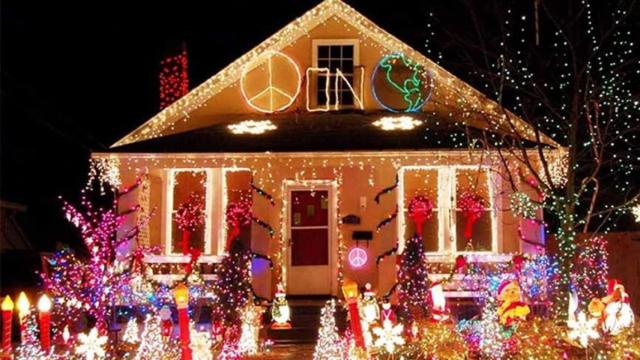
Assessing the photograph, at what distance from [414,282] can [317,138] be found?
407 centimetres

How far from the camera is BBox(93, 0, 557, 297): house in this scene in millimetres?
15086

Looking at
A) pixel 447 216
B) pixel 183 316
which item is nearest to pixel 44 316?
pixel 183 316

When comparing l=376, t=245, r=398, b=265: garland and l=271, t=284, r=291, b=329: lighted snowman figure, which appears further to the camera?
l=376, t=245, r=398, b=265: garland

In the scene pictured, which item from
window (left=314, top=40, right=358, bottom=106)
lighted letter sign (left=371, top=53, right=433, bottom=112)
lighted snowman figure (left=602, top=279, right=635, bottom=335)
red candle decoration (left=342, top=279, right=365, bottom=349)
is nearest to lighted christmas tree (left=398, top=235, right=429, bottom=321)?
lighted snowman figure (left=602, top=279, right=635, bottom=335)

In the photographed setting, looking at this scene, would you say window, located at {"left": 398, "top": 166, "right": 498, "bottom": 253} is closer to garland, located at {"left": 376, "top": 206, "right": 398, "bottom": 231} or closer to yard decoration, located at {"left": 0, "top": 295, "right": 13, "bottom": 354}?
garland, located at {"left": 376, "top": 206, "right": 398, "bottom": 231}

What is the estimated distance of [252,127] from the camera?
16.0m

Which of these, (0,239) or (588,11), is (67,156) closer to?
(0,239)

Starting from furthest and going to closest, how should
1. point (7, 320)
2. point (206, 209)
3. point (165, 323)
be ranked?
point (206, 209), point (165, 323), point (7, 320)

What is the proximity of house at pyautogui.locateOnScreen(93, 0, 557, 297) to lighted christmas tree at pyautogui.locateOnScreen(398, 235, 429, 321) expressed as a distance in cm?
251

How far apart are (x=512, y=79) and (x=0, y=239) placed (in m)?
14.7

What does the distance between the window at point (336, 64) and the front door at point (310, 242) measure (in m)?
2.12

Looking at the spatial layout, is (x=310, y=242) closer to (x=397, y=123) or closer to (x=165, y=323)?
(x=397, y=123)

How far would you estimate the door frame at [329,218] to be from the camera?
627 inches

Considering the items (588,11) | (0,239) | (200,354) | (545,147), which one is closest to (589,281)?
(545,147)
